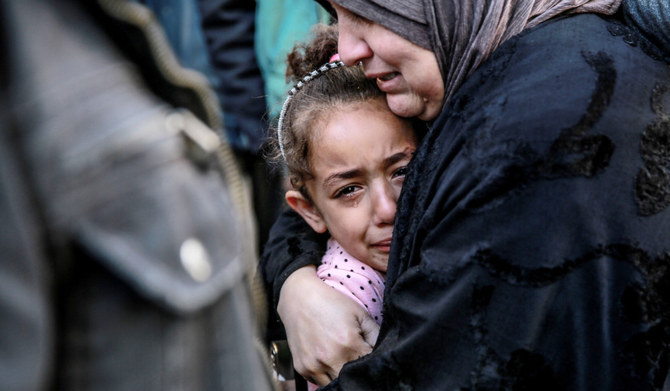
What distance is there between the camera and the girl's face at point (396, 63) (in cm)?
178

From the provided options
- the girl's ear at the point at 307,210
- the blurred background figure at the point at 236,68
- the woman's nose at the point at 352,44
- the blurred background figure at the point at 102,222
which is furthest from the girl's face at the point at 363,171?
the blurred background figure at the point at 102,222

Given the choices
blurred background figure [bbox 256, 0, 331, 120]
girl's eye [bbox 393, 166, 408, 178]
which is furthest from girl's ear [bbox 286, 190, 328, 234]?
blurred background figure [bbox 256, 0, 331, 120]

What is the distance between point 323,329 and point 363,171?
1.69ft

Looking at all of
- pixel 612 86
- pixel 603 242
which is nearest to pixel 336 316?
pixel 603 242

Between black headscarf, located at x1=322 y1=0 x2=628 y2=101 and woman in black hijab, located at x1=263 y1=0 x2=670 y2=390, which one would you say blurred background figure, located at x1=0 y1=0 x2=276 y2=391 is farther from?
black headscarf, located at x1=322 y1=0 x2=628 y2=101

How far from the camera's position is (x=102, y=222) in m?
0.79

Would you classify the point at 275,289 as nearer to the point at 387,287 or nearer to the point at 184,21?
the point at 387,287

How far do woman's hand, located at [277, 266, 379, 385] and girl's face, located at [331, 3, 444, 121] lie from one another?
63 centimetres

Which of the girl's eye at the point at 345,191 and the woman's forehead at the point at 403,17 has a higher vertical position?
the woman's forehead at the point at 403,17

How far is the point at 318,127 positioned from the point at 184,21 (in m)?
1.21

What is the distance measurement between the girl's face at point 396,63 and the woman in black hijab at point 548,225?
0.15 m

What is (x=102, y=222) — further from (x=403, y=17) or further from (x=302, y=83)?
(x=302, y=83)

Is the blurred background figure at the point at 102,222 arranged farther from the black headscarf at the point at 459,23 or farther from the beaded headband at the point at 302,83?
the beaded headband at the point at 302,83

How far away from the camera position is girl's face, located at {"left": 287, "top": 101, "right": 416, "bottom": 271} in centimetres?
210
